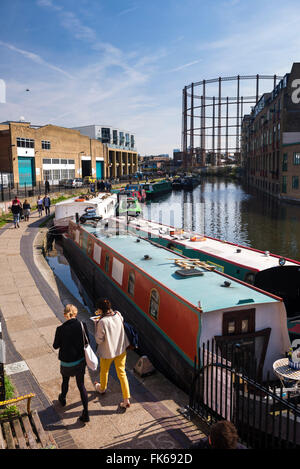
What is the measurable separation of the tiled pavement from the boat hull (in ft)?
1.35

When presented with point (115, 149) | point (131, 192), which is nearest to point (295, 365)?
point (131, 192)

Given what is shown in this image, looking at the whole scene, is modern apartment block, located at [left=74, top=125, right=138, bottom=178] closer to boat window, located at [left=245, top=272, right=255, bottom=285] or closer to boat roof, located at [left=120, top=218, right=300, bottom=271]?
boat roof, located at [left=120, top=218, right=300, bottom=271]

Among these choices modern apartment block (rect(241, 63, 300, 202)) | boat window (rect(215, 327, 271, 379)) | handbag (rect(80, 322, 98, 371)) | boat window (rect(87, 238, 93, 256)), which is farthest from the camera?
modern apartment block (rect(241, 63, 300, 202))

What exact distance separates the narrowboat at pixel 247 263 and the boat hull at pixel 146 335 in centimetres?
334

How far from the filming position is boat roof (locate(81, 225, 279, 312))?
7718mm

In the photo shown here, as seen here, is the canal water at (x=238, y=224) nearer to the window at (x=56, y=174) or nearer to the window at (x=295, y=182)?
the window at (x=295, y=182)

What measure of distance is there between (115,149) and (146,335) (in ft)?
292

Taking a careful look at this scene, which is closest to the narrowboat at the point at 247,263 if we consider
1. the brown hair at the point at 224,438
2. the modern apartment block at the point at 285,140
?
the brown hair at the point at 224,438

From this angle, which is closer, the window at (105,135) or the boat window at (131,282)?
the boat window at (131,282)

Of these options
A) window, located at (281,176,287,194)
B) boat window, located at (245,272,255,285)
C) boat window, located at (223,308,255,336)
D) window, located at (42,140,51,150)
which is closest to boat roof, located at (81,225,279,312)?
boat window, located at (223,308,255,336)

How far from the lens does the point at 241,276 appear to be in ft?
40.0

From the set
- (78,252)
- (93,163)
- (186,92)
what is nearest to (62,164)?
(93,163)

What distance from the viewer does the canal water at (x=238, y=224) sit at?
80.4 ft
